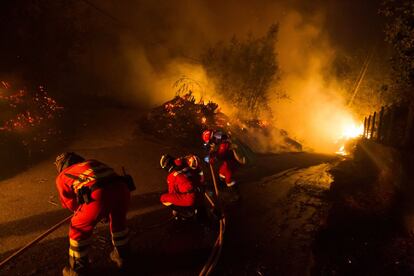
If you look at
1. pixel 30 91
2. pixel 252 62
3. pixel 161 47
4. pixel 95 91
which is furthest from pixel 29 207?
pixel 161 47

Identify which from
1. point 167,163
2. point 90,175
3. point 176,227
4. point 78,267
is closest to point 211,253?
point 176,227

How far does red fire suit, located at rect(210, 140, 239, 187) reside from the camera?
744cm

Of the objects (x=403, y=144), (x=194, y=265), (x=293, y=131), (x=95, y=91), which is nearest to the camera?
(x=194, y=265)

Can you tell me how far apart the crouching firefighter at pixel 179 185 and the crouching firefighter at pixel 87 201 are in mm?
1321

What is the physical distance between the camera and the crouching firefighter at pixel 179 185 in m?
5.49

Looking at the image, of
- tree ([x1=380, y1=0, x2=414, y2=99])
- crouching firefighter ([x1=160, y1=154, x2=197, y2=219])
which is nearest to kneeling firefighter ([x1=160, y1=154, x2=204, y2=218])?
crouching firefighter ([x1=160, y1=154, x2=197, y2=219])

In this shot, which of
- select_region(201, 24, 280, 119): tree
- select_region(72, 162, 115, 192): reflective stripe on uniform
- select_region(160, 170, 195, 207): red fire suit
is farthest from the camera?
select_region(201, 24, 280, 119): tree

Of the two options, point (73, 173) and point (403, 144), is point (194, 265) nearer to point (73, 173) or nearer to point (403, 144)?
point (73, 173)

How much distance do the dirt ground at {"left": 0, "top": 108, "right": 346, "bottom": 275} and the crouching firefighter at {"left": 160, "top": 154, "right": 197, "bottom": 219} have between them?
1.51 feet

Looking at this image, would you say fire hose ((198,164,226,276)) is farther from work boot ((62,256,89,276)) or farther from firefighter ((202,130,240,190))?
firefighter ((202,130,240,190))

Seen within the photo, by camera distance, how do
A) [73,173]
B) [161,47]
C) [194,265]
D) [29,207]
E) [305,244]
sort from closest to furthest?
[73,173] → [194,265] → [305,244] → [29,207] → [161,47]

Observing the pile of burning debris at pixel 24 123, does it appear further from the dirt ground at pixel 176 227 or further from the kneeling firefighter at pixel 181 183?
the kneeling firefighter at pixel 181 183

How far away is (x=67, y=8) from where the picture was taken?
44.9 ft

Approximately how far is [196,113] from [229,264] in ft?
34.3
